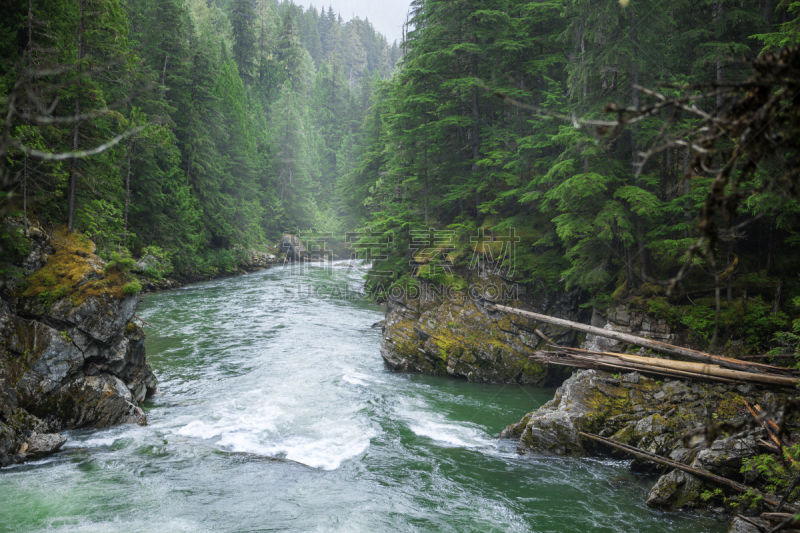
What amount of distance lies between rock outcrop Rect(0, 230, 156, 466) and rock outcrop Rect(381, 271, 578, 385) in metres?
7.86

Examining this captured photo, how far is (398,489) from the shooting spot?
8117mm

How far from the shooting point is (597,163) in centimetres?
1271

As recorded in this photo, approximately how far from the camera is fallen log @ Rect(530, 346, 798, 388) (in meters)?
8.27

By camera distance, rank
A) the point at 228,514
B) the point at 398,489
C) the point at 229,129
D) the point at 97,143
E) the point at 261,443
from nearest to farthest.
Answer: the point at 228,514
the point at 398,489
the point at 261,443
the point at 97,143
the point at 229,129

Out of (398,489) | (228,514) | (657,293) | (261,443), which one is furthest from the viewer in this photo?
(657,293)

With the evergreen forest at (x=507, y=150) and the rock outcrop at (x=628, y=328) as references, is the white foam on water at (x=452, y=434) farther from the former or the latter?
the evergreen forest at (x=507, y=150)

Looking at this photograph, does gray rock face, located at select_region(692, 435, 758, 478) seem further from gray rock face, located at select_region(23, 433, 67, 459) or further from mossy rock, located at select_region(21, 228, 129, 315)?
mossy rock, located at select_region(21, 228, 129, 315)

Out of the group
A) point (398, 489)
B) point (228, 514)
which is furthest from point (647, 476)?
point (228, 514)

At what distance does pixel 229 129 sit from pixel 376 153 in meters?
17.7

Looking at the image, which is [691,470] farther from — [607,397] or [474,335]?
[474,335]

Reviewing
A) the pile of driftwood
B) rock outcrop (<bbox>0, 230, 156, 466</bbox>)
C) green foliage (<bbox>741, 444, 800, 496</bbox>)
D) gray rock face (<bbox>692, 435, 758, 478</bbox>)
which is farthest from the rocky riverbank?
rock outcrop (<bbox>0, 230, 156, 466</bbox>)

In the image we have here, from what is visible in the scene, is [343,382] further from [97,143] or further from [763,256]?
[763,256]

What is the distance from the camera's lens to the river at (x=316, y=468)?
7012 mm

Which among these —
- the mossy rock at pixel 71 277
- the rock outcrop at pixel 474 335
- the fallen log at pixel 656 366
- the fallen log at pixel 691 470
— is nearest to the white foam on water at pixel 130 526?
the mossy rock at pixel 71 277
